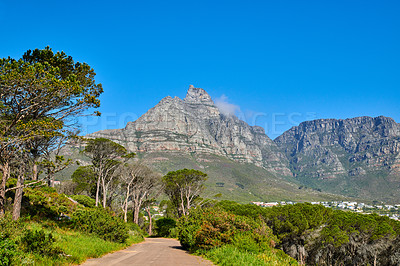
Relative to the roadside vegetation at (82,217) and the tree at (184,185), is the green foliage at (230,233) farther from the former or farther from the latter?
the tree at (184,185)

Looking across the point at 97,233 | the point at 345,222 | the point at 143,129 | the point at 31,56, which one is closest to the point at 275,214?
the point at 345,222

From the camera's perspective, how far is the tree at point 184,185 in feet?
168

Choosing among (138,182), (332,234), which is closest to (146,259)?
(332,234)

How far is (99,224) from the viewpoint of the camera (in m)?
18.4

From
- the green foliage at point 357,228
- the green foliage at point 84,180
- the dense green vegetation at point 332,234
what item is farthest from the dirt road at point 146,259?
the green foliage at point 84,180

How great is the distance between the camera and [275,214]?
42.2 meters

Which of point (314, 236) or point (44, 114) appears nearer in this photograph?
point (44, 114)

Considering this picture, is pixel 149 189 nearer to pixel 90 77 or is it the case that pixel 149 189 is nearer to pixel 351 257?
pixel 351 257

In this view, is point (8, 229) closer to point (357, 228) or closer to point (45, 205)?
point (45, 205)

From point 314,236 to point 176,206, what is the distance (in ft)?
81.5

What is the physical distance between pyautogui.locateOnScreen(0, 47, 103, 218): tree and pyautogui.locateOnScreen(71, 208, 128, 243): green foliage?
4890 mm

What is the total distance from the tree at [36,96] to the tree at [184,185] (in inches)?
1417

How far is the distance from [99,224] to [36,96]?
8.90 meters

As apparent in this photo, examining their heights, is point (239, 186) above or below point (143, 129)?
below
